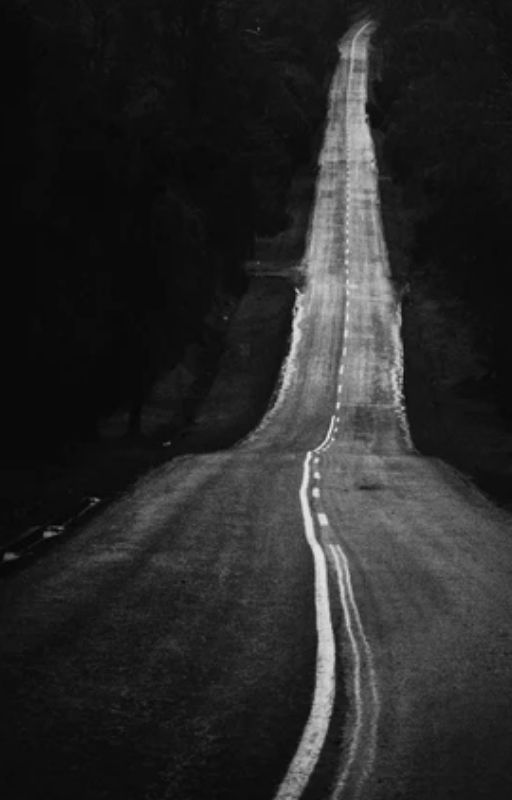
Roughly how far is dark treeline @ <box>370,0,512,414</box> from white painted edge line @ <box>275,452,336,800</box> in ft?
92.7

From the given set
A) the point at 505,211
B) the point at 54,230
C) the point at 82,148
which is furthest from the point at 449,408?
the point at 54,230

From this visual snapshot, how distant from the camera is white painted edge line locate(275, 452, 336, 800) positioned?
670 cm

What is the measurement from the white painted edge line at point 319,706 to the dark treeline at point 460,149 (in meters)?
28.3

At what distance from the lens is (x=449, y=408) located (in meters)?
50.9

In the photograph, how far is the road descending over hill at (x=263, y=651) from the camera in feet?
22.6

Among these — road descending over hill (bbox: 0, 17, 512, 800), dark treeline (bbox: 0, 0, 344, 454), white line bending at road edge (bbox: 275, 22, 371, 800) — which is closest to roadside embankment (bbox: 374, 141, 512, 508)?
road descending over hill (bbox: 0, 17, 512, 800)

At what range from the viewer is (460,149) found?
242 ft

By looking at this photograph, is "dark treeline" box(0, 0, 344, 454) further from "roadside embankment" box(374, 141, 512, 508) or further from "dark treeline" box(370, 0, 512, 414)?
→ "dark treeline" box(370, 0, 512, 414)

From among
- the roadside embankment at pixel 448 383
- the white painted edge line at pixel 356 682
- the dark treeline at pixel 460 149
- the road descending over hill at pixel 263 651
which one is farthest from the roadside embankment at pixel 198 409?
the dark treeline at pixel 460 149

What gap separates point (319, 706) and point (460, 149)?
68576 mm

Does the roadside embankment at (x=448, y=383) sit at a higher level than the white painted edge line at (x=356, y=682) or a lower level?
higher

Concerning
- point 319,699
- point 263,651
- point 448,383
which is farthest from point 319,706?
point 448,383

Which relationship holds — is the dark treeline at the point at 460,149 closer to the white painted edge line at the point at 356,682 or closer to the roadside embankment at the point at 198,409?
the roadside embankment at the point at 198,409

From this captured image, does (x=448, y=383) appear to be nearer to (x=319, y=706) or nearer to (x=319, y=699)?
(x=319, y=699)
